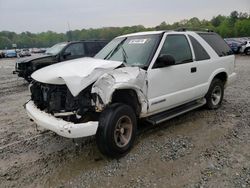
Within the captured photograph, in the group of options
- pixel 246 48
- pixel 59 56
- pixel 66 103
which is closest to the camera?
pixel 66 103

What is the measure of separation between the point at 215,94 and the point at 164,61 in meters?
2.38

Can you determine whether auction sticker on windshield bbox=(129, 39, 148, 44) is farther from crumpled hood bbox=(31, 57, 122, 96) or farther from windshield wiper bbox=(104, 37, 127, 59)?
crumpled hood bbox=(31, 57, 122, 96)

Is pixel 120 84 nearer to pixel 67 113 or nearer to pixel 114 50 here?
pixel 67 113

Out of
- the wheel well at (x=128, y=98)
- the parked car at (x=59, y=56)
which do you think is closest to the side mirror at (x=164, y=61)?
the wheel well at (x=128, y=98)

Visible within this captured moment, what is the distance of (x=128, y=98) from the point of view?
3938mm

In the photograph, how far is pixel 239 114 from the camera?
557 centimetres

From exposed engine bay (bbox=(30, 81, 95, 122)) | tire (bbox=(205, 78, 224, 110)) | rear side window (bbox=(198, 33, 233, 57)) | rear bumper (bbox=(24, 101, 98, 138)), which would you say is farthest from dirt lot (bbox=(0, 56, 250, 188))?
rear side window (bbox=(198, 33, 233, 57))

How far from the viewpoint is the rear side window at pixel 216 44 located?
5.66 metres

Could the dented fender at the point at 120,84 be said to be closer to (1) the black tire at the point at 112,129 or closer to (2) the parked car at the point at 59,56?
(1) the black tire at the point at 112,129

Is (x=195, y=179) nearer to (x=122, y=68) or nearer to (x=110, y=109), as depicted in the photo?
(x=110, y=109)

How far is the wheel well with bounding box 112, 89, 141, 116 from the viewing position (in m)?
3.79

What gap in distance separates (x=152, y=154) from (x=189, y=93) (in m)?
1.65

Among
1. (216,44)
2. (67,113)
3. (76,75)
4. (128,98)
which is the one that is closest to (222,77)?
(216,44)

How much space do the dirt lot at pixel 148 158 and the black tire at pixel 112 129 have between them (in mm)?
180
